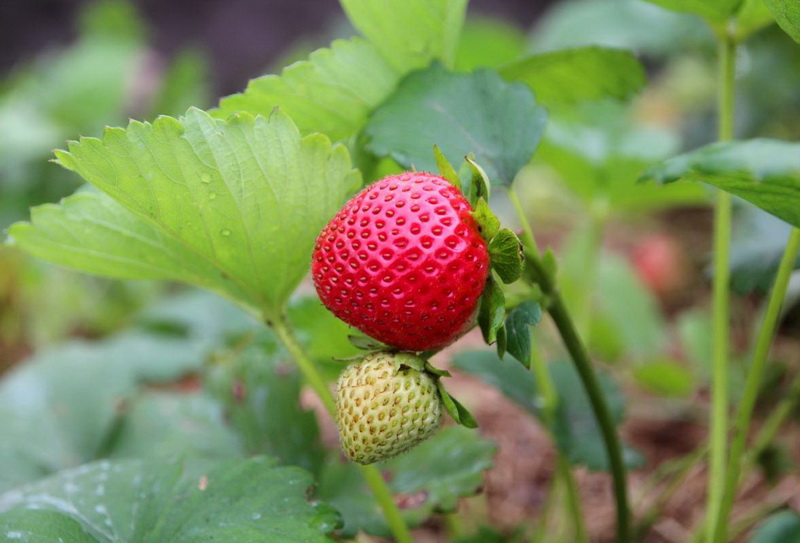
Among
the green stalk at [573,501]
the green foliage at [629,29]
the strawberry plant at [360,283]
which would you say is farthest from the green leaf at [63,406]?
the green foliage at [629,29]

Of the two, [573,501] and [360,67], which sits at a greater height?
[360,67]

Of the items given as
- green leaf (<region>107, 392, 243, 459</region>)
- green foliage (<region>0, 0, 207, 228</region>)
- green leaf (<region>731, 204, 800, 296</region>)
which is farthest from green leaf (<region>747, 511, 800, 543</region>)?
green foliage (<region>0, 0, 207, 228</region>)

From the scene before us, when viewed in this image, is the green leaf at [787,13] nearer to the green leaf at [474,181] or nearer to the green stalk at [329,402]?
the green leaf at [474,181]

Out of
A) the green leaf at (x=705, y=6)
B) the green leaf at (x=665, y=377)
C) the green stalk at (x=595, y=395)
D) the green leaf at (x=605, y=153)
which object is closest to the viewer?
the green stalk at (x=595, y=395)

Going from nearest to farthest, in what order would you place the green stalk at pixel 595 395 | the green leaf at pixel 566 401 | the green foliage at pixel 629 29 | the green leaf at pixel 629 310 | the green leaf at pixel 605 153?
the green stalk at pixel 595 395
the green leaf at pixel 566 401
the green leaf at pixel 605 153
the green leaf at pixel 629 310
the green foliage at pixel 629 29

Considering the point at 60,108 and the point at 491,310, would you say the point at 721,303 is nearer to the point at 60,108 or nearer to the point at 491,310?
the point at 491,310

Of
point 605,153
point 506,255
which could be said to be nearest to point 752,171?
point 506,255

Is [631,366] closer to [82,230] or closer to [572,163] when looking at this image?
[572,163]
